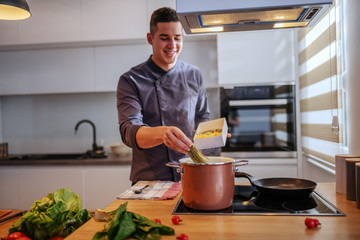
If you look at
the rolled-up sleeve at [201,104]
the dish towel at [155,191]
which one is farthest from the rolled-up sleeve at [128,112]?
the rolled-up sleeve at [201,104]

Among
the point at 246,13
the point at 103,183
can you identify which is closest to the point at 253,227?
the point at 246,13

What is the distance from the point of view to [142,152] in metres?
1.74

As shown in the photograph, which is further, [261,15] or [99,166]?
[99,166]

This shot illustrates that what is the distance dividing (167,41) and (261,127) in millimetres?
1433

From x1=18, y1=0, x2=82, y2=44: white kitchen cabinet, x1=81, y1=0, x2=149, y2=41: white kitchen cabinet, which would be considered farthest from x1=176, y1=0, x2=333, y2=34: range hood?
x1=18, y1=0, x2=82, y2=44: white kitchen cabinet

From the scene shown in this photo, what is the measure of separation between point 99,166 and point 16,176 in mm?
819

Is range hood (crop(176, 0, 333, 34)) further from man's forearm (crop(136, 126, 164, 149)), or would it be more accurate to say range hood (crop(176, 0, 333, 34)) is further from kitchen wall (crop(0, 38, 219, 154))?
kitchen wall (crop(0, 38, 219, 154))

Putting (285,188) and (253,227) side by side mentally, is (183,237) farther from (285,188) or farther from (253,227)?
(285,188)

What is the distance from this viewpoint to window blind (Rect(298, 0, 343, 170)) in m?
2.02

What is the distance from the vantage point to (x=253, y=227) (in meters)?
0.91

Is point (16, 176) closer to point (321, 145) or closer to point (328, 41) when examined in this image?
point (321, 145)

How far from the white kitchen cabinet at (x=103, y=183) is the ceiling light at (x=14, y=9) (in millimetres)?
1590

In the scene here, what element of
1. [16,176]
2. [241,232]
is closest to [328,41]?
[241,232]

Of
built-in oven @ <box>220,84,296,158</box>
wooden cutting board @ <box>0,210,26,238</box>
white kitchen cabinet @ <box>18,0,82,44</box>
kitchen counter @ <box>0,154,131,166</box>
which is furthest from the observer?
white kitchen cabinet @ <box>18,0,82,44</box>
